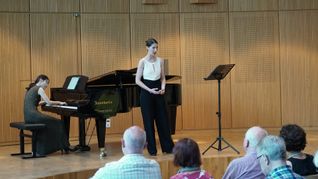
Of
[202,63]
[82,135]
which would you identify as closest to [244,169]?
[82,135]

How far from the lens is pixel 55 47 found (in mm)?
9398

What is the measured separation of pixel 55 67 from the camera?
939 cm

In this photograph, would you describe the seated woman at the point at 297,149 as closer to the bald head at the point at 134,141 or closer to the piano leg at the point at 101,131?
the bald head at the point at 134,141

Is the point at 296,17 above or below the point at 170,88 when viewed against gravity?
above

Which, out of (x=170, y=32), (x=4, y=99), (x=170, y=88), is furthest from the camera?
(x=170, y=32)

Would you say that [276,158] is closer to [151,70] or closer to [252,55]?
[151,70]

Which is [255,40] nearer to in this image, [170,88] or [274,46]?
[274,46]

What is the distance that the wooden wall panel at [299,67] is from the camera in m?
10.1

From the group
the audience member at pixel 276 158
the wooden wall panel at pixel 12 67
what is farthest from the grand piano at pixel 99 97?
the audience member at pixel 276 158

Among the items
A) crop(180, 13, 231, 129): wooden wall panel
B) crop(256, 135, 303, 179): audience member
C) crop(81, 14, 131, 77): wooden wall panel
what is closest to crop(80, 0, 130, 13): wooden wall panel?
crop(81, 14, 131, 77): wooden wall panel

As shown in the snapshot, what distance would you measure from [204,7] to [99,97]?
3.80 meters

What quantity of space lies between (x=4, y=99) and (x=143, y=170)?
6.25 metres

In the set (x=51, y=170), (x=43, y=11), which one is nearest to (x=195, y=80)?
(x=43, y=11)

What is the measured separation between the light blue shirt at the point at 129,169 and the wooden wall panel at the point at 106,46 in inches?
252
